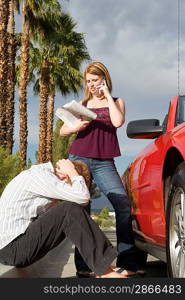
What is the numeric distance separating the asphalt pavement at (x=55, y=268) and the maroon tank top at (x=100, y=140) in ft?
3.16

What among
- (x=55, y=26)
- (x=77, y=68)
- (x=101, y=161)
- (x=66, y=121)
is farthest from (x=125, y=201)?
(x=77, y=68)

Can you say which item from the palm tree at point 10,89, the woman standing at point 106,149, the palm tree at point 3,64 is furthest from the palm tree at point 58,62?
the woman standing at point 106,149

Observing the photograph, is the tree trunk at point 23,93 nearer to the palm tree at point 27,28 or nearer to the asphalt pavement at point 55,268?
the palm tree at point 27,28

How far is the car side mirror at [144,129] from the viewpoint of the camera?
438cm

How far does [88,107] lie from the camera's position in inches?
187

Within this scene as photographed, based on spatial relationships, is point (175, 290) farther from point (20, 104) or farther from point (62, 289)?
point (20, 104)

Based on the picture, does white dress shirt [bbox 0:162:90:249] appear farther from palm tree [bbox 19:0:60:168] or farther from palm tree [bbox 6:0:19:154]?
palm tree [bbox 19:0:60:168]

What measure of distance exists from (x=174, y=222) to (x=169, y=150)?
1.56 feet

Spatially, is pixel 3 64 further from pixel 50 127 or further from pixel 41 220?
pixel 41 220

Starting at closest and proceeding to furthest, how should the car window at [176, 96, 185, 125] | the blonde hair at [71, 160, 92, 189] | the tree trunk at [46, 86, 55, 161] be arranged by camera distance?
the blonde hair at [71, 160, 92, 189], the car window at [176, 96, 185, 125], the tree trunk at [46, 86, 55, 161]

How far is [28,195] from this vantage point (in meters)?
3.69

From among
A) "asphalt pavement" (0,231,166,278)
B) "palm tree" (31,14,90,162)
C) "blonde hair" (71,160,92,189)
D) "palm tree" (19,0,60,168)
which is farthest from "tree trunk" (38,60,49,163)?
"blonde hair" (71,160,92,189)

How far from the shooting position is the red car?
11.0 ft

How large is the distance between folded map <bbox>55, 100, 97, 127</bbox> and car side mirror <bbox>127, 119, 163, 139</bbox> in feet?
1.06
